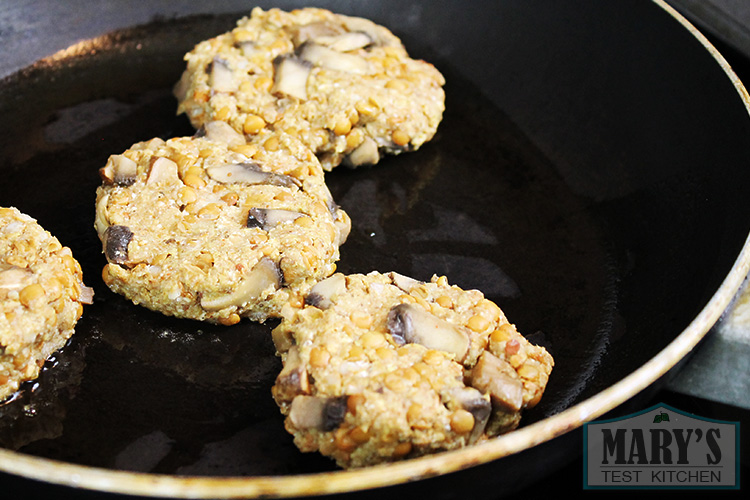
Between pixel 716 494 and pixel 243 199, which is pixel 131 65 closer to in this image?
pixel 243 199

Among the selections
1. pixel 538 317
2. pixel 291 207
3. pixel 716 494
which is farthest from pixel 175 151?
pixel 716 494

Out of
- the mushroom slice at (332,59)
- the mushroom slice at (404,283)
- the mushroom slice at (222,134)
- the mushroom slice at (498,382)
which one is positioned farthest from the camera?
the mushroom slice at (332,59)

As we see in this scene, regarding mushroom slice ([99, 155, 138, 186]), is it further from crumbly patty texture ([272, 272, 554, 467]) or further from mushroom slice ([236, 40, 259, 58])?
crumbly patty texture ([272, 272, 554, 467])

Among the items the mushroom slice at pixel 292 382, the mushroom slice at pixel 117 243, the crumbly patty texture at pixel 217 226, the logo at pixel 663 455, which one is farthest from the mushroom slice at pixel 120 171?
the logo at pixel 663 455

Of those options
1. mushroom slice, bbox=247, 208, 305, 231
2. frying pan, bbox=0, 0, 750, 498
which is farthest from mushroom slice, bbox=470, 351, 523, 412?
mushroom slice, bbox=247, 208, 305, 231

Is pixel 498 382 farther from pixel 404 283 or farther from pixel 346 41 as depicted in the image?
pixel 346 41

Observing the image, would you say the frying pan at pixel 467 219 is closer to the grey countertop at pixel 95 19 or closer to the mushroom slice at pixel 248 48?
the grey countertop at pixel 95 19

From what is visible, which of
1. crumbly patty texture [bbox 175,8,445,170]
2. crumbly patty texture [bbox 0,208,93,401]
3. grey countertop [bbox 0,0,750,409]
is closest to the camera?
crumbly patty texture [bbox 0,208,93,401]
